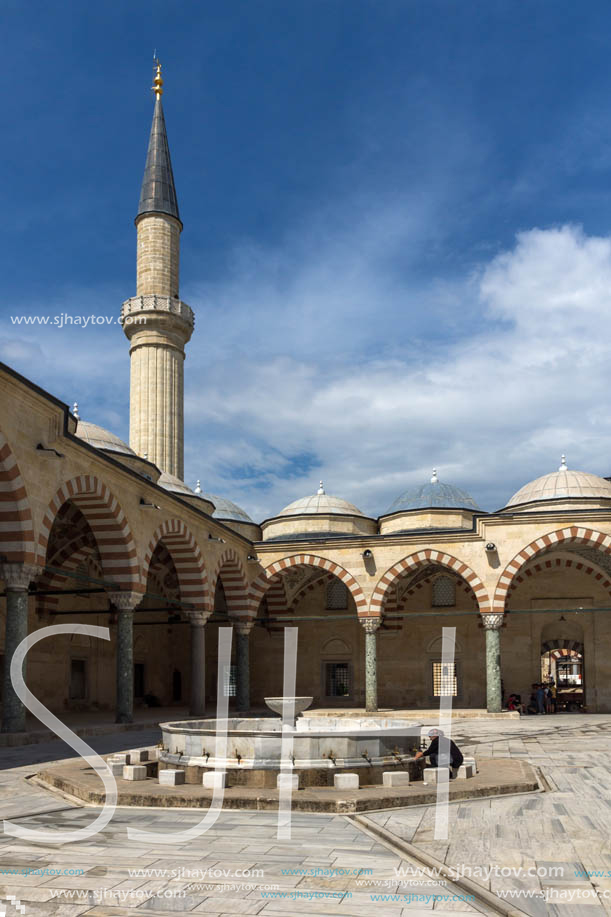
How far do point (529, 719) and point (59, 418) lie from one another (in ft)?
42.1

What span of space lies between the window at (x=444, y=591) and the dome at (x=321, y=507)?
314cm

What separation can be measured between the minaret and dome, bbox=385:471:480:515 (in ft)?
23.5

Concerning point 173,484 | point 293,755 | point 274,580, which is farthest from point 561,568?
point 293,755

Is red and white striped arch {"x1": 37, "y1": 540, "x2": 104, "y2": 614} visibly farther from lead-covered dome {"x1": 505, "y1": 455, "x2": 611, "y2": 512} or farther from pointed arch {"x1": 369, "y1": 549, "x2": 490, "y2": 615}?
lead-covered dome {"x1": 505, "y1": 455, "x2": 611, "y2": 512}

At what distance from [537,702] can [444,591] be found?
4.46m

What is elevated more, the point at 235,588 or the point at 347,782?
the point at 235,588

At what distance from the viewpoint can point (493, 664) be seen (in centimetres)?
2091

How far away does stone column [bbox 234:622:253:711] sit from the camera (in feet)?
73.8

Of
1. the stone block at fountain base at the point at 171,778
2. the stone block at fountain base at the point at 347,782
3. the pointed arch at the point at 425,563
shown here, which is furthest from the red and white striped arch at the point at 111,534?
the stone block at fountain base at the point at 347,782

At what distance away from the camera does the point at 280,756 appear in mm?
8180

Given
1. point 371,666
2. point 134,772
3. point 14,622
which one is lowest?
point 371,666

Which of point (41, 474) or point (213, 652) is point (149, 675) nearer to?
point (213, 652)

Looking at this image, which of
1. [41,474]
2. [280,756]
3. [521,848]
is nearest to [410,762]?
[280,756]

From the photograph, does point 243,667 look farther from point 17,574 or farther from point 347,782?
point 347,782
